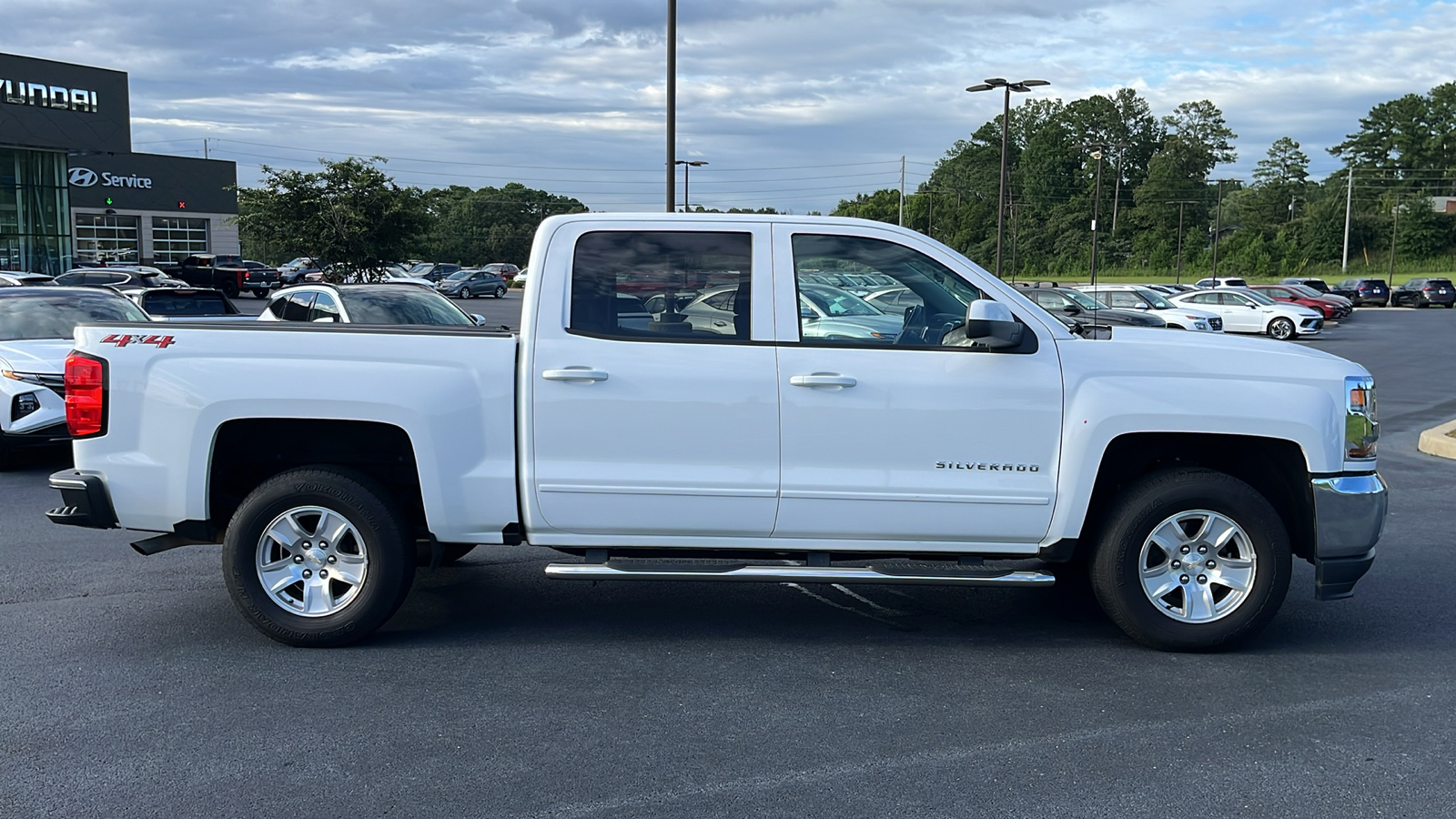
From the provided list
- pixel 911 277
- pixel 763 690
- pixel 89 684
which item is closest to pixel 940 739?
pixel 763 690

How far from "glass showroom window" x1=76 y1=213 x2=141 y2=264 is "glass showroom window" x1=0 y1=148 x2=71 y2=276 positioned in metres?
18.7

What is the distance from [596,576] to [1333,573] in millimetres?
3315

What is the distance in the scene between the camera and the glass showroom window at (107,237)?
60.0m

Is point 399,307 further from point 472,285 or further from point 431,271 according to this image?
point 431,271

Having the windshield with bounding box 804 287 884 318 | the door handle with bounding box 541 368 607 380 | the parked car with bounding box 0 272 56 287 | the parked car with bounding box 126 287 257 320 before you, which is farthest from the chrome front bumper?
the parked car with bounding box 0 272 56 287

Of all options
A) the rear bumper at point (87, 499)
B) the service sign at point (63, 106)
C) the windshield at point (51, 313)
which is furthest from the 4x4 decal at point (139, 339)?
the service sign at point (63, 106)

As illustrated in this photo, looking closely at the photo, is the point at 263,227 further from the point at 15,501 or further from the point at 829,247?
the point at 829,247

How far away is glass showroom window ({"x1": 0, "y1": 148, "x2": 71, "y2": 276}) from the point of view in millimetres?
39969

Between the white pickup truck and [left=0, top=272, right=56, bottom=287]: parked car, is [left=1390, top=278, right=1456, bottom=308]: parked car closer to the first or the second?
[left=0, top=272, right=56, bottom=287]: parked car

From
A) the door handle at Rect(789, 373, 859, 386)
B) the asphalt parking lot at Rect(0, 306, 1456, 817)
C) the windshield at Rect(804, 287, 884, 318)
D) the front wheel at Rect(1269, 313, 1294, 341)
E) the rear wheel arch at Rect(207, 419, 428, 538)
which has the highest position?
the windshield at Rect(804, 287, 884, 318)

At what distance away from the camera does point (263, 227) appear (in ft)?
97.8

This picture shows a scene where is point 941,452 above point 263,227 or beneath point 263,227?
beneath

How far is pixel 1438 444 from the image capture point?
39.6ft

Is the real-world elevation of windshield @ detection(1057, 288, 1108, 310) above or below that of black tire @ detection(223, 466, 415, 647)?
above
